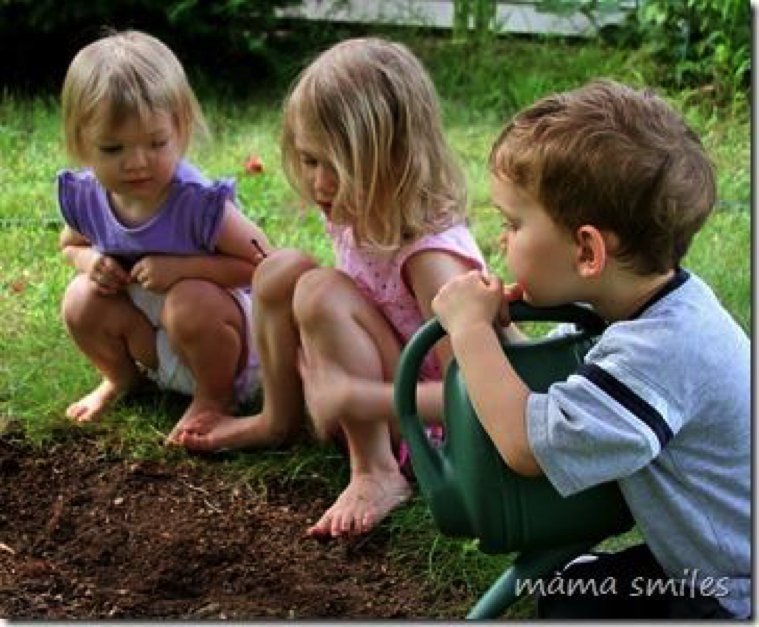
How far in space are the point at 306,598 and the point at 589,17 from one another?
4253 millimetres

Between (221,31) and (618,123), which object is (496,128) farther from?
(618,123)

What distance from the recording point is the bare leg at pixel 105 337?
314 cm

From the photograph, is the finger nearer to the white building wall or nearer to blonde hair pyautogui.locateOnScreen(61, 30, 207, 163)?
blonde hair pyautogui.locateOnScreen(61, 30, 207, 163)

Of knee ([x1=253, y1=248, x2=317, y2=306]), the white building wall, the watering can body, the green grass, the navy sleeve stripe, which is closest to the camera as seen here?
the navy sleeve stripe

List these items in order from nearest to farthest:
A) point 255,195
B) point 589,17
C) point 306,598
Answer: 1. point 306,598
2. point 255,195
3. point 589,17

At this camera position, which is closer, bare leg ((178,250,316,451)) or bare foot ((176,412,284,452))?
bare leg ((178,250,316,451))

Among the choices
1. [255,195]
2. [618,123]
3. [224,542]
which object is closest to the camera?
[618,123]

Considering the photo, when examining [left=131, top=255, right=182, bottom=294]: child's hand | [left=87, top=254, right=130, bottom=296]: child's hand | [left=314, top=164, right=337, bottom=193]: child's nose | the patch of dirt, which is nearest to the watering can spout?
the patch of dirt

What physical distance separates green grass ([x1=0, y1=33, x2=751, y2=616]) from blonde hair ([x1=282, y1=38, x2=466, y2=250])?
1.81 ft

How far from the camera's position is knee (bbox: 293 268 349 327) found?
278 cm

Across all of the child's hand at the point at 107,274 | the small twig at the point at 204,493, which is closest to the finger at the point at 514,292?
the small twig at the point at 204,493

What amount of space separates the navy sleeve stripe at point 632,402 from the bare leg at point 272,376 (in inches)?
37.2

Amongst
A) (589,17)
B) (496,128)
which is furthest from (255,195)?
(589,17)

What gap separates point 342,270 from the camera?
2.89 metres
